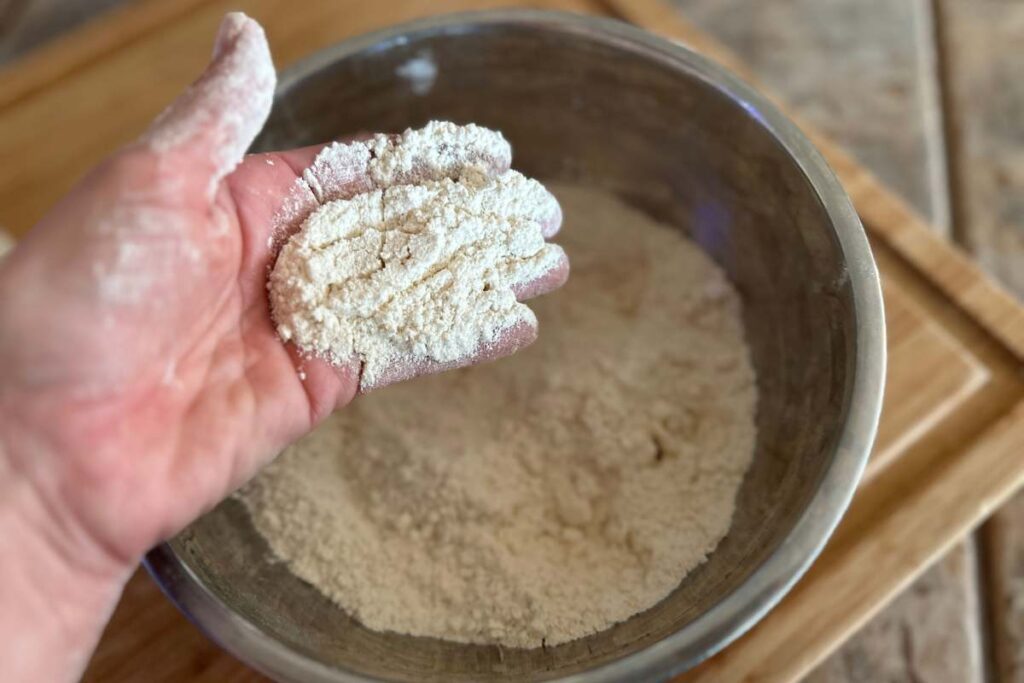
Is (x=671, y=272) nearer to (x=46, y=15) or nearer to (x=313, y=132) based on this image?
(x=313, y=132)

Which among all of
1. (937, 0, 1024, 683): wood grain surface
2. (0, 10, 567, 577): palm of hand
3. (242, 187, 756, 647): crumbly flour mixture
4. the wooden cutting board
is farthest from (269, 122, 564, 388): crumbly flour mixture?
(937, 0, 1024, 683): wood grain surface

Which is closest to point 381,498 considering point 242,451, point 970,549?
point 242,451

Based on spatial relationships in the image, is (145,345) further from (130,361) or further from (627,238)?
(627,238)

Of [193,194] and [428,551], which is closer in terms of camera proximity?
[193,194]

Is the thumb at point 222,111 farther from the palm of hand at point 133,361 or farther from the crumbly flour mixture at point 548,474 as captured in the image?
the crumbly flour mixture at point 548,474

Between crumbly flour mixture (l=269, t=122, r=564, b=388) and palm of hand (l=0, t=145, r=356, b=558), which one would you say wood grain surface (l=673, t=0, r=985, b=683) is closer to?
crumbly flour mixture (l=269, t=122, r=564, b=388)

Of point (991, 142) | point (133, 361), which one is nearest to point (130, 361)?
point (133, 361)
